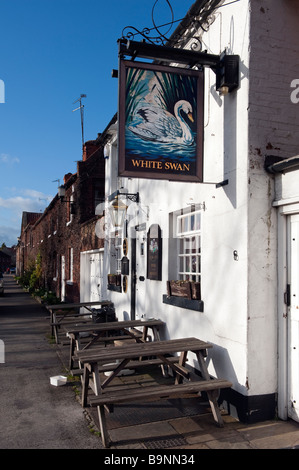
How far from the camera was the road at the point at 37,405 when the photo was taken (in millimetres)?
4238

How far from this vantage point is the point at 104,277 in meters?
12.1

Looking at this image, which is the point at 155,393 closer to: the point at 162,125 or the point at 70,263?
the point at 162,125

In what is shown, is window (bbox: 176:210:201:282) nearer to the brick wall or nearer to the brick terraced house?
the brick terraced house

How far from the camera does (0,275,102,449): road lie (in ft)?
13.9

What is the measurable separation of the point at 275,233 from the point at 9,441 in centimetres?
361

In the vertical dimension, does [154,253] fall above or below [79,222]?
below

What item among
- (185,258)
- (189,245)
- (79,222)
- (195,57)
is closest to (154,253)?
(185,258)

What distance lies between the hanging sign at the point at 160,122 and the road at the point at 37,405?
2929 millimetres

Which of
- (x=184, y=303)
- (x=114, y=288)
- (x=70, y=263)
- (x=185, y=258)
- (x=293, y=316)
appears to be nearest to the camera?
(x=293, y=316)

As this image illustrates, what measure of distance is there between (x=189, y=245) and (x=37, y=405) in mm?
3200

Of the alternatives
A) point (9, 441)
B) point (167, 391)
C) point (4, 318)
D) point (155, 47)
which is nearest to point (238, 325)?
point (167, 391)

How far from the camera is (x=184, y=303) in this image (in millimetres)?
6207

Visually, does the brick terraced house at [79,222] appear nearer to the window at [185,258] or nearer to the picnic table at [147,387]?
the window at [185,258]

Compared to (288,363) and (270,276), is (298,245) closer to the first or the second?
(270,276)
